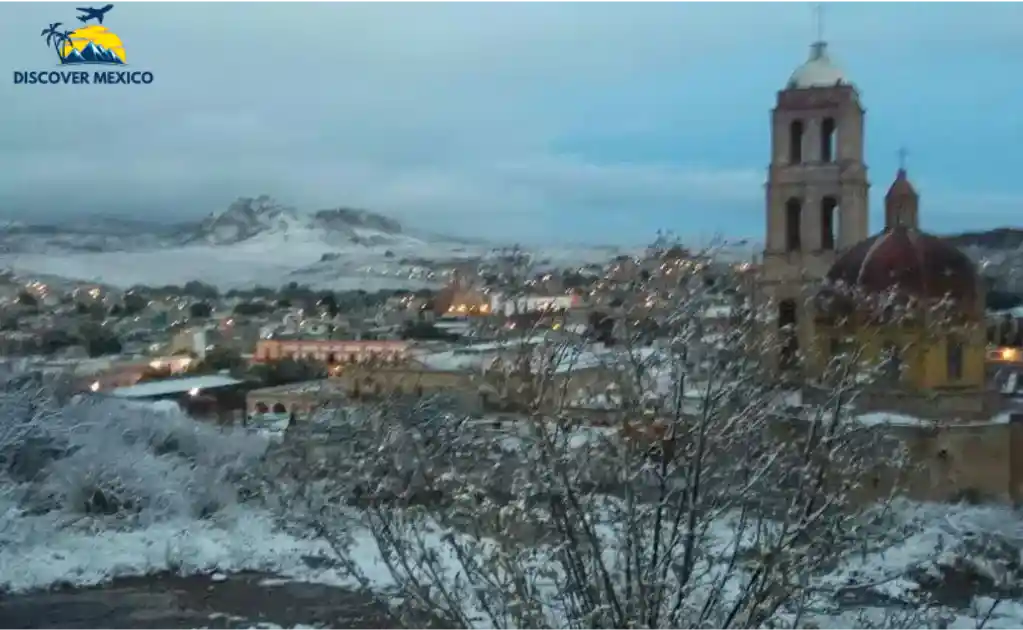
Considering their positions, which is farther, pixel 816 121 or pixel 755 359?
pixel 816 121

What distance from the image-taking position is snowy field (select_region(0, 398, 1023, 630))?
535 inches

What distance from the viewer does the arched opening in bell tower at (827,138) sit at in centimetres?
2772

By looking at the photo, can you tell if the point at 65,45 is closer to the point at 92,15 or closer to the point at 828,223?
the point at 92,15

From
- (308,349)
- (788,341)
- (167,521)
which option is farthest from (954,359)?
(308,349)

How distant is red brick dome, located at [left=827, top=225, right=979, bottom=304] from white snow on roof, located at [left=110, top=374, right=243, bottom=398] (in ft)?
60.3

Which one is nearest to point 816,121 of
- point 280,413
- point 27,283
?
point 280,413

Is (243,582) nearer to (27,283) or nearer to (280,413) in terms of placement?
(280,413)

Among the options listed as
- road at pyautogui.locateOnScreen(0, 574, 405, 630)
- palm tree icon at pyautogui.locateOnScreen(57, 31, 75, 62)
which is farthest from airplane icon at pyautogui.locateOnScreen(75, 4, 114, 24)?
road at pyautogui.locateOnScreen(0, 574, 405, 630)

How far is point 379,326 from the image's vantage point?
40031mm

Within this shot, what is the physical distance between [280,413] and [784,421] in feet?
77.2

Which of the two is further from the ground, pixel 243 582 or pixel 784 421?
pixel 784 421

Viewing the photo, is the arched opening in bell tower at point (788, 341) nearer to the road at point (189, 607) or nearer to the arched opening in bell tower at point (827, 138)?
the road at point (189, 607)

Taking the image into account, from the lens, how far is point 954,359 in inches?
787

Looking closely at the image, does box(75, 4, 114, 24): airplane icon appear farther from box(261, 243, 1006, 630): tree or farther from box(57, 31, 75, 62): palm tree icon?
box(261, 243, 1006, 630): tree
